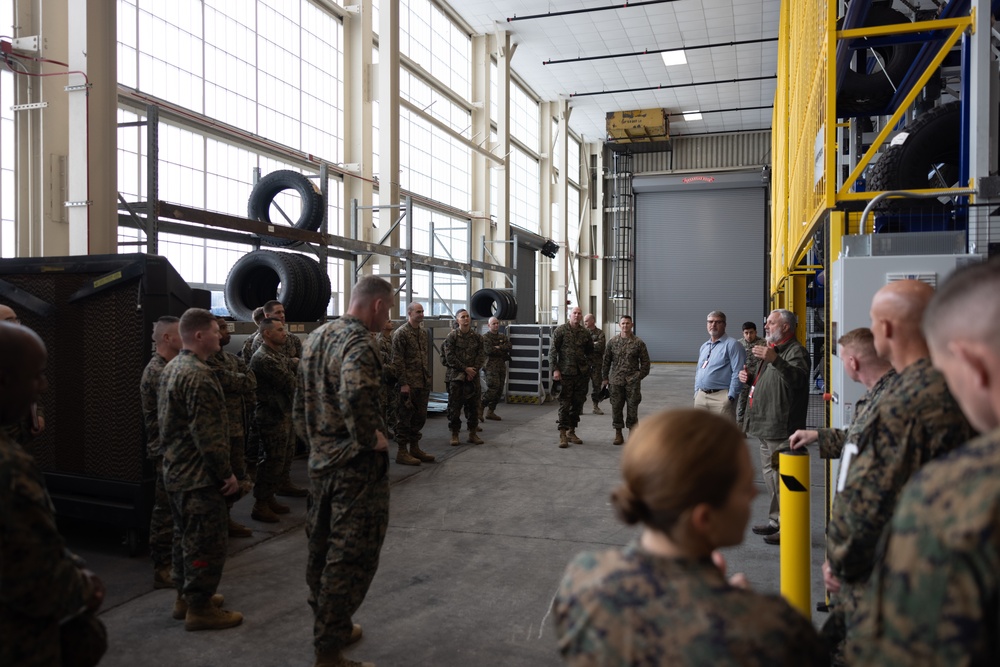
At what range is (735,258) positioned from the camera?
24.9 metres

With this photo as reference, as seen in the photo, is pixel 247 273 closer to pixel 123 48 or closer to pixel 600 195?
Answer: pixel 123 48

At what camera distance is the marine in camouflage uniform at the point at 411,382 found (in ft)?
28.7

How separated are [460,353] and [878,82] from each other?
19.8 ft

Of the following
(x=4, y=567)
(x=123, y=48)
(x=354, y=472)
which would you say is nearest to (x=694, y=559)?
(x=4, y=567)

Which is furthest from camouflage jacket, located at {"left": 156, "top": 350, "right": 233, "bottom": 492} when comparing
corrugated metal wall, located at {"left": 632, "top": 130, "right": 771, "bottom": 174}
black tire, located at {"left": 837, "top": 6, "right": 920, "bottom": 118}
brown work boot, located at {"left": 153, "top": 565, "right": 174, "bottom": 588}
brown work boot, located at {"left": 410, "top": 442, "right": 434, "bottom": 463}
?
corrugated metal wall, located at {"left": 632, "top": 130, "right": 771, "bottom": 174}

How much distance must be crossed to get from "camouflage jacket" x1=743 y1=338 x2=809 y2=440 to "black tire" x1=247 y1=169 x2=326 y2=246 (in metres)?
5.51

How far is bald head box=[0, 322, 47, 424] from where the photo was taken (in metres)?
1.75

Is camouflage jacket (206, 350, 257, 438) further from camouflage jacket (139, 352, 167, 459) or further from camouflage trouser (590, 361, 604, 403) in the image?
camouflage trouser (590, 361, 604, 403)

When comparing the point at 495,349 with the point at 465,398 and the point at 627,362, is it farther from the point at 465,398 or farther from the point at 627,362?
the point at 627,362

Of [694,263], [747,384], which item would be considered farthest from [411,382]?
[694,263]

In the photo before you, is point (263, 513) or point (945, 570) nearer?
point (945, 570)

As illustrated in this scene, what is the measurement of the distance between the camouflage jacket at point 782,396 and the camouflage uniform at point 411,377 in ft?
14.0

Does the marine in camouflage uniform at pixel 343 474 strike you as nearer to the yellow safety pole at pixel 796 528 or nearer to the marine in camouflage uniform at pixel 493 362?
the yellow safety pole at pixel 796 528

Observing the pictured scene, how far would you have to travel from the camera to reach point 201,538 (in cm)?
395
